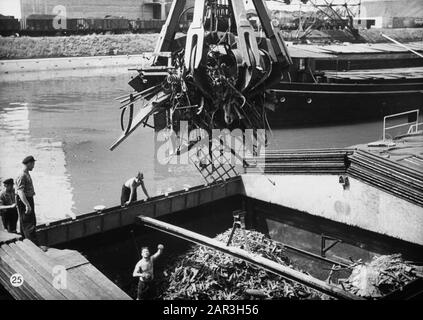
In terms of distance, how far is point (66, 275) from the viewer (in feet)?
17.4

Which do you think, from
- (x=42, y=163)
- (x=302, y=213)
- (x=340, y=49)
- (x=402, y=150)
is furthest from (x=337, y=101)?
(x=42, y=163)

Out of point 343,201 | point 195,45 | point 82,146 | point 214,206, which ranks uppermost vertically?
point 195,45

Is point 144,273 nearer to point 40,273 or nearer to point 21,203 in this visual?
point 40,273

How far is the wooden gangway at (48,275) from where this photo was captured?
5004mm

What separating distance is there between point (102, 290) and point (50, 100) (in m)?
24.1

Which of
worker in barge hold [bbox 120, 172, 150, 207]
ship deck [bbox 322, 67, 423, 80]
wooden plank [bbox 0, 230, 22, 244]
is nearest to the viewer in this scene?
wooden plank [bbox 0, 230, 22, 244]

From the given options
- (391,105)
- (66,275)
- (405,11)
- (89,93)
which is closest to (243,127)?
(66,275)

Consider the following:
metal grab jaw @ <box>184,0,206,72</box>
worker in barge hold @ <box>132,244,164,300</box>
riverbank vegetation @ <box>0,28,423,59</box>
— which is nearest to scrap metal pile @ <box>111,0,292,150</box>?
metal grab jaw @ <box>184,0,206,72</box>

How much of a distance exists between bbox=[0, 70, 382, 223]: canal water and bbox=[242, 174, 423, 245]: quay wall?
4.43 meters

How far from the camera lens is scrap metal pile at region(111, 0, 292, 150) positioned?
8.19 m

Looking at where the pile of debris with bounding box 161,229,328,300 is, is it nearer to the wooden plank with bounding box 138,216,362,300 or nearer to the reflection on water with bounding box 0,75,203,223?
the wooden plank with bounding box 138,216,362,300

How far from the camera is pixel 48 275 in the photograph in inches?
210

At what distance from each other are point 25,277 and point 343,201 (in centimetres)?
560

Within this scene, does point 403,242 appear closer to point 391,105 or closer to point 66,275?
point 66,275
